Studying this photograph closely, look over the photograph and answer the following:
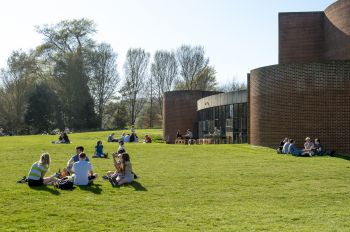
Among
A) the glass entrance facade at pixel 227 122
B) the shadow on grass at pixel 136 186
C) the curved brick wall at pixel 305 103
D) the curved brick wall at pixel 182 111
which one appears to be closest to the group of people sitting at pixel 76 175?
the shadow on grass at pixel 136 186

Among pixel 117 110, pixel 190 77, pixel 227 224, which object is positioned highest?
pixel 190 77

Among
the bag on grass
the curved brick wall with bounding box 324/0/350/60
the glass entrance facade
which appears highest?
the curved brick wall with bounding box 324/0/350/60

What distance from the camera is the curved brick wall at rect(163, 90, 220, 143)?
51.6 m

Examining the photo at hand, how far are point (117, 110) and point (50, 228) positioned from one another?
68.4m

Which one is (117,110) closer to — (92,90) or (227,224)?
(92,90)

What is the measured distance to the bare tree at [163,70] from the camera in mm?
83312

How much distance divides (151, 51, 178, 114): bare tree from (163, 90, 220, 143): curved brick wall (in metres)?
31.2

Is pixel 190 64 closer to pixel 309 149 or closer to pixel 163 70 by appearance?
pixel 163 70

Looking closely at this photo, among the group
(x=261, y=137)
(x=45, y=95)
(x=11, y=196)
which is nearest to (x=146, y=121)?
(x=45, y=95)

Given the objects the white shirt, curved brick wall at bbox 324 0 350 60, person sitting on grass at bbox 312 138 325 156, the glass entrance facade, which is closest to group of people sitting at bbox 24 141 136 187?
the white shirt

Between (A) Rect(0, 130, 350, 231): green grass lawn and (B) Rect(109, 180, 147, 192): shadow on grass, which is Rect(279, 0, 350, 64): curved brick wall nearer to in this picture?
(A) Rect(0, 130, 350, 231): green grass lawn

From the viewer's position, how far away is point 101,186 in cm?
1409

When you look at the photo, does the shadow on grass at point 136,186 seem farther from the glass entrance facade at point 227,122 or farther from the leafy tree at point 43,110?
the leafy tree at point 43,110

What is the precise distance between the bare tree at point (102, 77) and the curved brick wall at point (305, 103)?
43.8m
